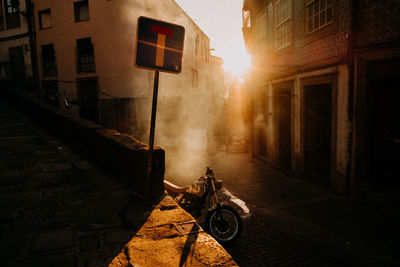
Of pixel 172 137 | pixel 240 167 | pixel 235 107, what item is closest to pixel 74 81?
pixel 172 137

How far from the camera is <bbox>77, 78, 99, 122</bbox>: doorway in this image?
19.1m

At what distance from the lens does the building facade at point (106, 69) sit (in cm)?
1820

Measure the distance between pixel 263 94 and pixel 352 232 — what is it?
888 centimetres

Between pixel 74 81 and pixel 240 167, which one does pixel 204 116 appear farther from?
pixel 240 167

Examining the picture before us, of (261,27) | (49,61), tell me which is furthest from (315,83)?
(49,61)

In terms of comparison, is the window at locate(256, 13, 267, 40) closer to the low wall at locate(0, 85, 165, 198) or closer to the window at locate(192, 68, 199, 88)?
the low wall at locate(0, 85, 165, 198)

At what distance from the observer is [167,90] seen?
2111cm

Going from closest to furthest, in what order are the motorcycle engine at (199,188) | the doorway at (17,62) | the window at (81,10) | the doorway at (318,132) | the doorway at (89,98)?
the motorcycle engine at (199,188)
the doorway at (318,132)
the window at (81,10)
the doorway at (89,98)
the doorway at (17,62)

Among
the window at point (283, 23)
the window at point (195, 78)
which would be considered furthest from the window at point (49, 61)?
the window at point (283, 23)

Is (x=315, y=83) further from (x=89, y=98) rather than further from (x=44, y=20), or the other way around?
(x=44, y=20)

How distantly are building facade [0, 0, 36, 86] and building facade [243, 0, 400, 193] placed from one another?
18747 millimetres

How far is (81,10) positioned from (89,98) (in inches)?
263

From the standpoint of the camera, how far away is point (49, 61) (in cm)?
2109

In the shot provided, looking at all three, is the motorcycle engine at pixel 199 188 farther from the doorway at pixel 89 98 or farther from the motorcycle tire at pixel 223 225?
the doorway at pixel 89 98
